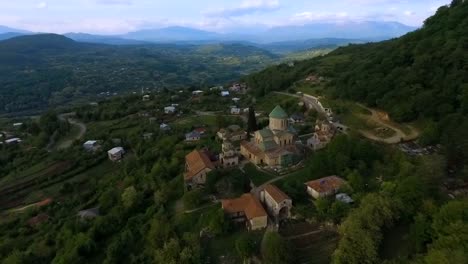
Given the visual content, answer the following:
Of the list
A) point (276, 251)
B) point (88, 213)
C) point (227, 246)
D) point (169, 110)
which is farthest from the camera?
point (169, 110)

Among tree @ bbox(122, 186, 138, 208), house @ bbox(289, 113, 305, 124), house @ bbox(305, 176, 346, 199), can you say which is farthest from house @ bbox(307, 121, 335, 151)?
tree @ bbox(122, 186, 138, 208)

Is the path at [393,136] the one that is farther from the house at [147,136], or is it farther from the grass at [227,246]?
the house at [147,136]

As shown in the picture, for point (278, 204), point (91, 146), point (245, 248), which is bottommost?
point (91, 146)

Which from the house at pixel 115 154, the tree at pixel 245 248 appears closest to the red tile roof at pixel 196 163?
the tree at pixel 245 248

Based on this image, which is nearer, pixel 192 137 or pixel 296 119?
pixel 192 137

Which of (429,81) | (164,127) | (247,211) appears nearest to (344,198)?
(247,211)

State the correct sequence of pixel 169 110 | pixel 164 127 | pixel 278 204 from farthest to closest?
1. pixel 169 110
2. pixel 164 127
3. pixel 278 204

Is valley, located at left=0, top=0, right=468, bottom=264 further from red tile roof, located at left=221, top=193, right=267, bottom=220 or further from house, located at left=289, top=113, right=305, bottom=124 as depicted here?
house, located at left=289, top=113, right=305, bottom=124

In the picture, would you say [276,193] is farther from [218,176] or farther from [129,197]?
[129,197]
